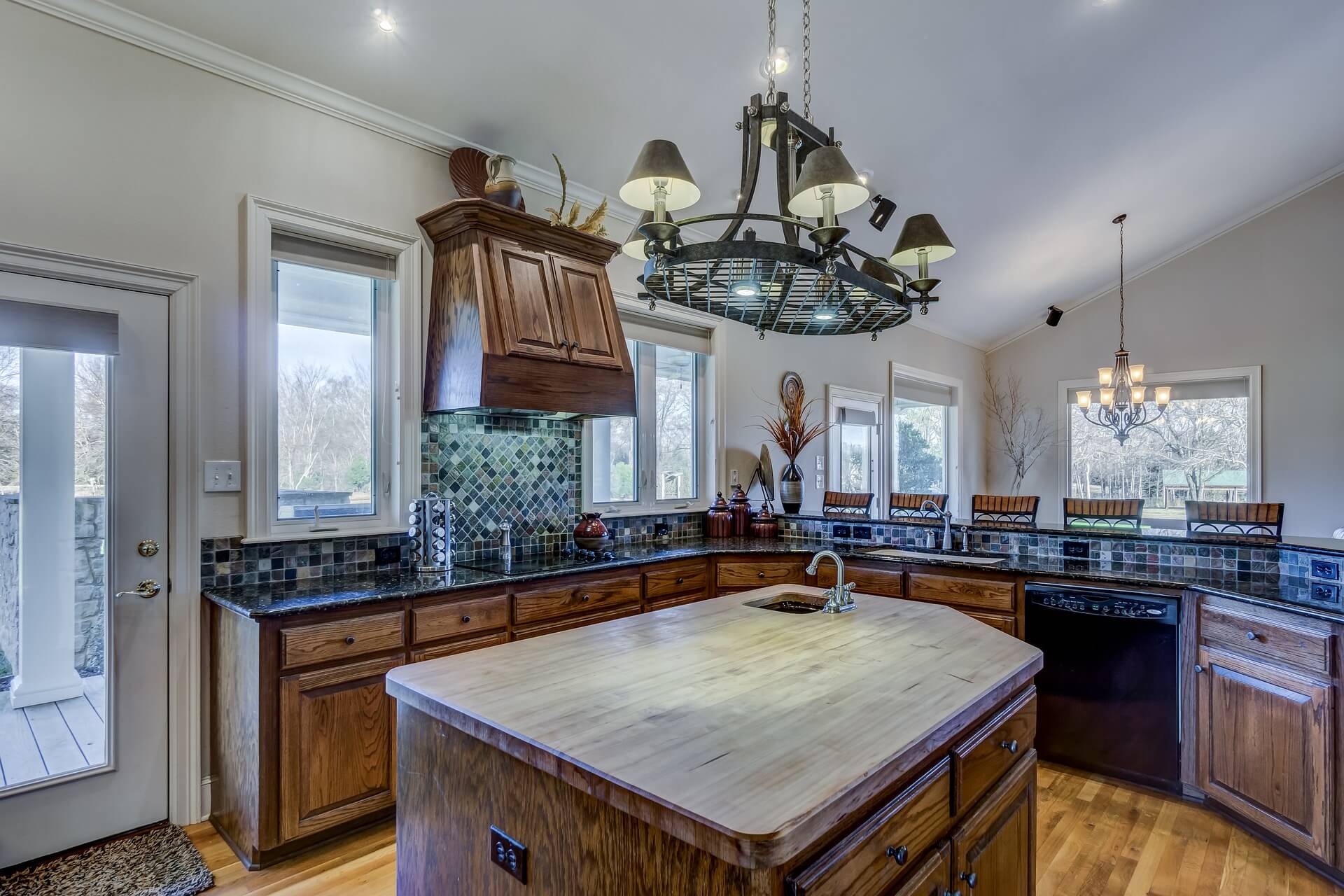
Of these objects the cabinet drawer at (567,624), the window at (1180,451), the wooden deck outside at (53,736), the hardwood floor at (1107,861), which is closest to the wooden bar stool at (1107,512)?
the hardwood floor at (1107,861)

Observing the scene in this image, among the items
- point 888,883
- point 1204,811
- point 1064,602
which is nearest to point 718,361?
point 1064,602

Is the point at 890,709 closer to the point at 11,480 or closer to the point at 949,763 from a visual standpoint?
the point at 949,763

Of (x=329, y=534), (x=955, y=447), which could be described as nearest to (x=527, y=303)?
(x=329, y=534)

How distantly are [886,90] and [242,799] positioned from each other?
4.00 meters

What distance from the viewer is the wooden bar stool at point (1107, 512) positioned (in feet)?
12.7

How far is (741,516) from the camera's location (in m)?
4.65

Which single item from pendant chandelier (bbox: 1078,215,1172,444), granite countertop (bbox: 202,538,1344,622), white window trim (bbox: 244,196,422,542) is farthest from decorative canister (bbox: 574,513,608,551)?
pendant chandelier (bbox: 1078,215,1172,444)

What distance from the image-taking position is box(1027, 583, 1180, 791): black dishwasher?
280cm

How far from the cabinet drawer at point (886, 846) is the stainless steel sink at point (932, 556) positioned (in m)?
2.24

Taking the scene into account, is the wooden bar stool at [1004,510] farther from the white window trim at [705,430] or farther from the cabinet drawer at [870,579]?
the white window trim at [705,430]

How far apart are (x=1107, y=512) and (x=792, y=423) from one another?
2.02m

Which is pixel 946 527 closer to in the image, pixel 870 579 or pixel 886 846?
pixel 870 579

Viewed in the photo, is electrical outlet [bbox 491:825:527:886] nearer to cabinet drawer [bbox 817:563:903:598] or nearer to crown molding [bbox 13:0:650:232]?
cabinet drawer [bbox 817:563:903:598]

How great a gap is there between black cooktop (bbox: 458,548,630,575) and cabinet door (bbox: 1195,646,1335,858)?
2474mm
